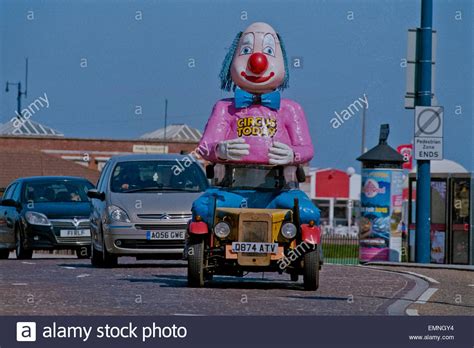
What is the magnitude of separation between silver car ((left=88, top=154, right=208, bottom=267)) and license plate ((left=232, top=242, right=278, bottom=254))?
4.39m

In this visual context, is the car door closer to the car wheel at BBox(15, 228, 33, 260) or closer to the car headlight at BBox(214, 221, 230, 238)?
the car wheel at BBox(15, 228, 33, 260)

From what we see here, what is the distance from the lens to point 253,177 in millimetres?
13547

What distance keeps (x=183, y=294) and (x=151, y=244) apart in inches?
194

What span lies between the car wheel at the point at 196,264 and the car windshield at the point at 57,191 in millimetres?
9300

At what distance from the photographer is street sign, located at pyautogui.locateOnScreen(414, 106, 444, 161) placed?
23.7 meters

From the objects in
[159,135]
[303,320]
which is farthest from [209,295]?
[159,135]

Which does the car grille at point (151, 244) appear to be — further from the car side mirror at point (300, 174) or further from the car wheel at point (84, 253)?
the car wheel at point (84, 253)

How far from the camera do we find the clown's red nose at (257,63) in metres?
13.2

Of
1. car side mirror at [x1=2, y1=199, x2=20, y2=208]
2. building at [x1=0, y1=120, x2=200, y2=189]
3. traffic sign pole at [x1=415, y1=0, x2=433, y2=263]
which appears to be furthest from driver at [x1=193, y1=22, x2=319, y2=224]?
building at [x1=0, y1=120, x2=200, y2=189]

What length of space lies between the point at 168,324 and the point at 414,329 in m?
1.81

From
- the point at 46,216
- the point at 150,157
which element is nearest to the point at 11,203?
the point at 46,216

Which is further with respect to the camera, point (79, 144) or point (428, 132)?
point (79, 144)

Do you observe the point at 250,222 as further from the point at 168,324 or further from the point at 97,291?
the point at 168,324

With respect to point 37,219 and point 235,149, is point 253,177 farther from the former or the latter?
point 37,219
